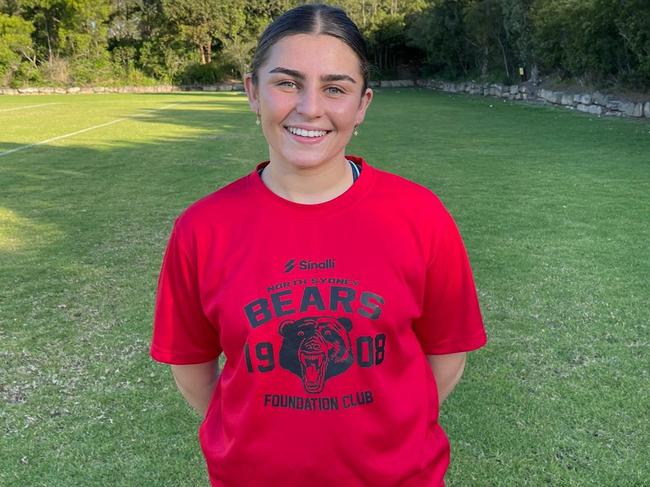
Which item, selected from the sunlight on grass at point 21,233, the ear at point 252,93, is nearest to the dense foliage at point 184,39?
the sunlight on grass at point 21,233

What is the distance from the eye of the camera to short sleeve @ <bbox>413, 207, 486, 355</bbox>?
166 cm

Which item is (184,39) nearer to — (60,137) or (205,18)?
(205,18)

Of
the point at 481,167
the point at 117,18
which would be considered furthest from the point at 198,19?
the point at 481,167

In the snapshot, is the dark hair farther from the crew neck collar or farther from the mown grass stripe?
the mown grass stripe

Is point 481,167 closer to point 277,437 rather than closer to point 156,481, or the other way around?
point 156,481

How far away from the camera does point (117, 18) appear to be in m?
52.3

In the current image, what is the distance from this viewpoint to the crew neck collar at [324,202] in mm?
1588

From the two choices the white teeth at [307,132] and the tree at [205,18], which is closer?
the white teeth at [307,132]

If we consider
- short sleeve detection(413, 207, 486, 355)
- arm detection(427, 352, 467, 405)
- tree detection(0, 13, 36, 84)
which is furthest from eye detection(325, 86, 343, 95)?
tree detection(0, 13, 36, 84)

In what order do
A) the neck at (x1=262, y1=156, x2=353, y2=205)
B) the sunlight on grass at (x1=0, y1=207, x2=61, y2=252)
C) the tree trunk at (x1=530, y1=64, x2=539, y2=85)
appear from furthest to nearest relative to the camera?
the tree trunk at (x1=530, y1=64, x2=539, y2=85)
the sunlight on grass at (x1=0, y1=207, x2=61, y2=252)
the neck at (x1=262, y1=156, x2=353, y2=205)

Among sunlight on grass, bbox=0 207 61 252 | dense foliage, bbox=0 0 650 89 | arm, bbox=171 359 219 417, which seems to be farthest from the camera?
dense foliage, bbox=0 0 650 89

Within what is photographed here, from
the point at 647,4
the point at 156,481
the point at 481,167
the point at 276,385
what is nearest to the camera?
the point at 276,385

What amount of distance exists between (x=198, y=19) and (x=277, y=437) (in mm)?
51626

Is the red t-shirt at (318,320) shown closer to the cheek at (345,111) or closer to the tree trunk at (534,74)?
the cheek at (345,111)
